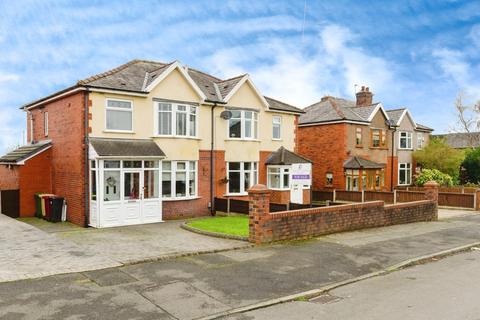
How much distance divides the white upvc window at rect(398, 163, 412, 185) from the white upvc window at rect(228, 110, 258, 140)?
17.4 meters

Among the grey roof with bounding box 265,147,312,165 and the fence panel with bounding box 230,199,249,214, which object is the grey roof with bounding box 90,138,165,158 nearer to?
the fence panel with bounding box 230,199,249,214

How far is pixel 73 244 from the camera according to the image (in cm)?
1171

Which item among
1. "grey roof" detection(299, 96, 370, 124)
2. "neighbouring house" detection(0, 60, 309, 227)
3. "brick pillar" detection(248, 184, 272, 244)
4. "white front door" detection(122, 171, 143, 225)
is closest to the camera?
"brick pillar" detection(248, 184, 272, 244)

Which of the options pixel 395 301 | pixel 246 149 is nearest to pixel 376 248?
pixel 395 301

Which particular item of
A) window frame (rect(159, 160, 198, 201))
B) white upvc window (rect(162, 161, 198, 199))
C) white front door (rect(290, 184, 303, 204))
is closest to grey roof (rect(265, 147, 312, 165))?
white front door (rect(290, 184, 303, 204))

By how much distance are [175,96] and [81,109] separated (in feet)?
13.7

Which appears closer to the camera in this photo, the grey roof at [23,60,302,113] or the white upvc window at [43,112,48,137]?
the grey roof at [23,60,302,113]

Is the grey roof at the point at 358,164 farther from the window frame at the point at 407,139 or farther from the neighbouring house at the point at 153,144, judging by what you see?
the neighbouring house at the point at 153,144

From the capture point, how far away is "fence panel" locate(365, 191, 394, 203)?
81.4 ft

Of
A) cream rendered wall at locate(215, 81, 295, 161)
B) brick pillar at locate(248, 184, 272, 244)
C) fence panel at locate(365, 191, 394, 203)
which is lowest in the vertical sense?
fence panel at locate(365, 191, 394, 203)

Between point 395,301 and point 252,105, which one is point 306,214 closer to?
point 395,301

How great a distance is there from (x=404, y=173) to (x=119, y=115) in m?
25.8

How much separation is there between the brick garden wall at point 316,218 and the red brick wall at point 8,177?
12.6 meters

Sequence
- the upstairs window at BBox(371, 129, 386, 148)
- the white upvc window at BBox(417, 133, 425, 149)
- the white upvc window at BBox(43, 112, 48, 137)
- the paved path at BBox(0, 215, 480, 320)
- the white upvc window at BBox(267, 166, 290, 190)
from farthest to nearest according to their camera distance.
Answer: the white upvc window at BBox(417, 133, 425, 149) → the upstairs window at BBox(371, 129, 386, 148) → the white upvc window at BBox(267, 166, 290, 190) → the white upvc window at BBox(43, 112, 48, 137) → the paved path at BBox(0, 215, 480, 320)
